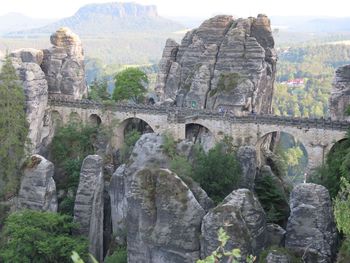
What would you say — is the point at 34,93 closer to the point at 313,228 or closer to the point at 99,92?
the point at 99,92

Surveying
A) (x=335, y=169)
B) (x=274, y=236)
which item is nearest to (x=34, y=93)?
(x=335, y=169)

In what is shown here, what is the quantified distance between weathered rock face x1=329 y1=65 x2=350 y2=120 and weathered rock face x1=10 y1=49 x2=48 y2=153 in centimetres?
1948

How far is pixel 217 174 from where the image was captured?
101ft

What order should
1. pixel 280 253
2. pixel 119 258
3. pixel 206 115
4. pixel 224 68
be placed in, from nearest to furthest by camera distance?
pixel 280 253
pixel 119 258
pixel 206 115
pixel 224 68

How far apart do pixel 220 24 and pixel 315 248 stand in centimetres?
2766

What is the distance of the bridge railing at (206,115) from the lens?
36.7 metres

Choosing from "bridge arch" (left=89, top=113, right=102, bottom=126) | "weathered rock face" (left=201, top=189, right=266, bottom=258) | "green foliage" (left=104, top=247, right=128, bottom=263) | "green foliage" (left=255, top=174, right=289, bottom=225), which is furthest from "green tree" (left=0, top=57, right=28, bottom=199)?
"weathered rock face" (left=201, top=189, right=266, bottom=258)

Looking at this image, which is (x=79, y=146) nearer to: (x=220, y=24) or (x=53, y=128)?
(x=53, y=128)

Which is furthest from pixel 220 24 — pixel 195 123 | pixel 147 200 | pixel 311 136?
pixel 147 200

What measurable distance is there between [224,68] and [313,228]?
73.8ft

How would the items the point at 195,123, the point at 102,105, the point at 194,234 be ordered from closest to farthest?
the point at 194,234 → the point at 195,123 → the point at 102,105

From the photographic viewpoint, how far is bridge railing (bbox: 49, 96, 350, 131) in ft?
120

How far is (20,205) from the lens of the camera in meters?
35.6

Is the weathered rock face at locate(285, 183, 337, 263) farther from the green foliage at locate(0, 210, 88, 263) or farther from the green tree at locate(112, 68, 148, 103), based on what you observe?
the green tree at locate(112, 68, 148, 103)
